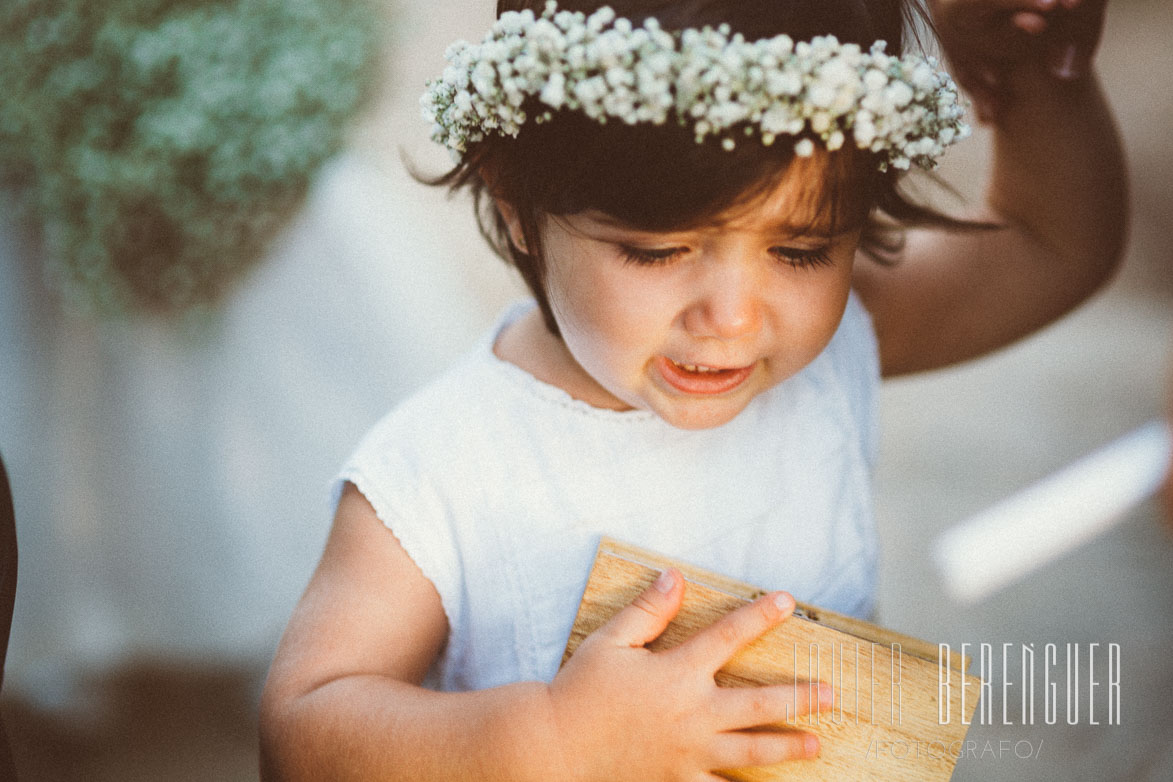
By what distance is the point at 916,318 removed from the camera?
1392mm

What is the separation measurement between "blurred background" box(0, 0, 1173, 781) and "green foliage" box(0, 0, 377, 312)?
23 millimetres

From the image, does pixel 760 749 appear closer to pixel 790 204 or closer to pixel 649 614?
pixel 649 614

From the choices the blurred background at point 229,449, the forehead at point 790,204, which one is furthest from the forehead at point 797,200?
the blurred background at point 229,449

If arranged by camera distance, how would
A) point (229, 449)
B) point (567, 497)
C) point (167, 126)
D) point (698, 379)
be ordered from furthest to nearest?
1. point (229, 449)
2. point (167, 126)
3. point (567, 497)
4. point (698, 379)

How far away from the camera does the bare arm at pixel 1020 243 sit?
127cm

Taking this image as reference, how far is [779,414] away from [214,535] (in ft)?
5.27

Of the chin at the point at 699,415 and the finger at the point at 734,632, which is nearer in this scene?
the finger at the point at 734,632

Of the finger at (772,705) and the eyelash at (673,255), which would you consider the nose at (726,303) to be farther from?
the finger at (772,705)

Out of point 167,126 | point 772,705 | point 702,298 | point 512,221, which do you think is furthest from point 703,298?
point 167,126

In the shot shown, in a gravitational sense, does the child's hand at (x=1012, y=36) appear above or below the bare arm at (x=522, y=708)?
above

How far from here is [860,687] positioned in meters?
0.85

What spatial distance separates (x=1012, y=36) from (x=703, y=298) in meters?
0.64

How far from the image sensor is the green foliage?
6.58ft

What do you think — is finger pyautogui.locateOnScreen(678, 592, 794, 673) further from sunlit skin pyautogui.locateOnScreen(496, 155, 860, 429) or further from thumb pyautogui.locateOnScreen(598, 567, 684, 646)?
sunlit skin pyautogui.locateOnScreen(496, 155, 860, 429)
